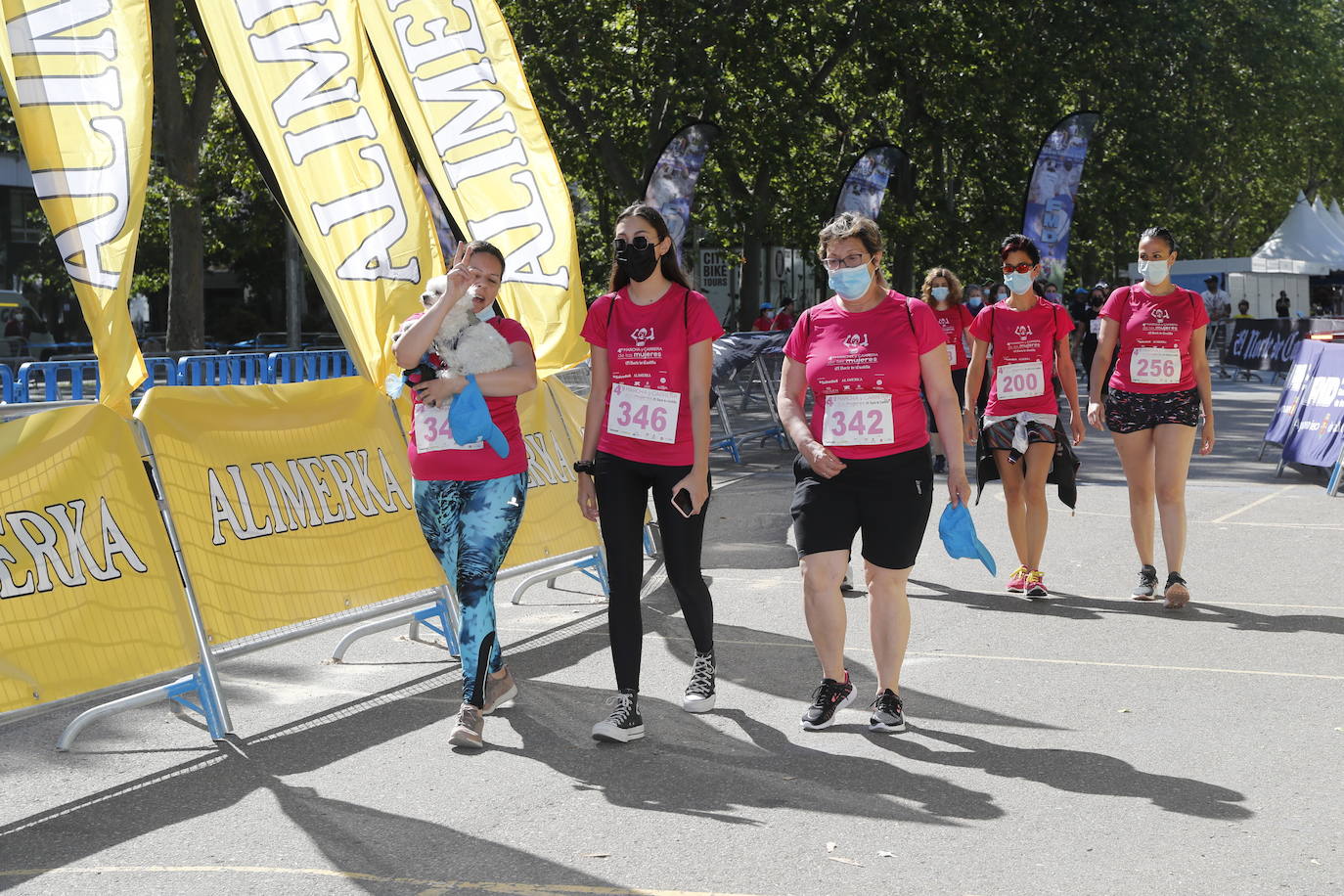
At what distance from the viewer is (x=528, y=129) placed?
9406 mm

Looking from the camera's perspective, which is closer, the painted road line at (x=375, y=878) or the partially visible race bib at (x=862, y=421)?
the painted road line at (x=375, y=878)

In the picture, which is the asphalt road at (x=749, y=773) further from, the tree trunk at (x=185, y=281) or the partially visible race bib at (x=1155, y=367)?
the tree trunk at (x=185, y=281)

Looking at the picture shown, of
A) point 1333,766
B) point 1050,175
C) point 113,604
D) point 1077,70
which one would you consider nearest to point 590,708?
point 113,604

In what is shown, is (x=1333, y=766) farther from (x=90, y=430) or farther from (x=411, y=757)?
(x=90, y=430)

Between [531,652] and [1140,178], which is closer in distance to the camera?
[531,652]

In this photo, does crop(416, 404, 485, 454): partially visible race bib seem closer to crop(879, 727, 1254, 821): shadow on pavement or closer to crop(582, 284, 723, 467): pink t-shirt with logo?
crop(582, 284, 723, 467): pink t-shirt with logo

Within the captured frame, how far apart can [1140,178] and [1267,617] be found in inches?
1162

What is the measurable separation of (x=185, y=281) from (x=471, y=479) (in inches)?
785

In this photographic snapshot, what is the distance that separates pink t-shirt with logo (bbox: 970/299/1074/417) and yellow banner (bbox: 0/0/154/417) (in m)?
4.78

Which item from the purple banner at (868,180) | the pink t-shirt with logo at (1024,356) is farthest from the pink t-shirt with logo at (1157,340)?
the purple banner at (868,180)

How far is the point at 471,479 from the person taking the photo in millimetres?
5824

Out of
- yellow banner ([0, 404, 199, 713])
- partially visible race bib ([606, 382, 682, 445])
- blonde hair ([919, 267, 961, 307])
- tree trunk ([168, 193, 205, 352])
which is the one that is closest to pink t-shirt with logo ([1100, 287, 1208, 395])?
partially visible race bib ([606, 382, 682, 445])

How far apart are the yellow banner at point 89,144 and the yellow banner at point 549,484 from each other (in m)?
2.57

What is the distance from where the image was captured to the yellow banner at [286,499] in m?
6.16
